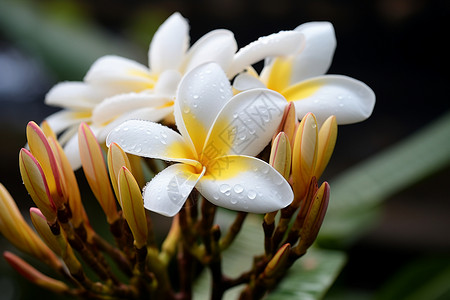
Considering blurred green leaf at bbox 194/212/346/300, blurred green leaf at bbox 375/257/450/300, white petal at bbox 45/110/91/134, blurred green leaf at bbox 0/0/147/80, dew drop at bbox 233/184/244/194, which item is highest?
dew drop at bbox 233/184/244/194

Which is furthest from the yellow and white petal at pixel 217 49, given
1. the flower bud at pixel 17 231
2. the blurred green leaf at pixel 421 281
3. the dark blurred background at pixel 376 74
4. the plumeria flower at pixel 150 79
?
the dark blurred background at pixel 376 74

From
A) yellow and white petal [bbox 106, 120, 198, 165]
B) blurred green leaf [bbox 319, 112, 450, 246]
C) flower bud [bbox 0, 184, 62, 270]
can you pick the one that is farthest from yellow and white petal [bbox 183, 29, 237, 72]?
blurred green leaf [bbox 319, 112, 450, 246]

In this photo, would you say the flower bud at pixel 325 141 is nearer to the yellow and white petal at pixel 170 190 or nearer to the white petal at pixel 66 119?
the yellow and white petal at pixel 170 190

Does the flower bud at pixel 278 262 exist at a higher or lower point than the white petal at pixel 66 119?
lower

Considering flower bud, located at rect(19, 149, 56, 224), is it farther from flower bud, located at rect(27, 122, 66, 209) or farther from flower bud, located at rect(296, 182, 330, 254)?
flower bud, located at rect(296, 182, 330, 254)

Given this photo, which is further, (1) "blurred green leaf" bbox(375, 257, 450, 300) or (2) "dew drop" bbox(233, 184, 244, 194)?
(1) "blurred green leaf" bbox(375, 257, 450, 300)

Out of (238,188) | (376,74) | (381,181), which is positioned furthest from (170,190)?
(376,74)

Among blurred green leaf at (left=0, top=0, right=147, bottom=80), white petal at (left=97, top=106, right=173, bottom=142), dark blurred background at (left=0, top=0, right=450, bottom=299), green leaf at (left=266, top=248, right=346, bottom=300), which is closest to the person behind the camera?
white petal at (left=97, top=106, right=173, bottom=142)
